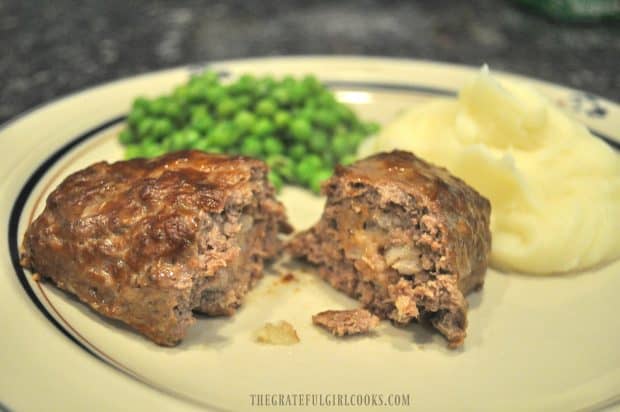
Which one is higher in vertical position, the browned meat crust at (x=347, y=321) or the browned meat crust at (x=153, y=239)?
the browned meat crust at (x=153, y=239)

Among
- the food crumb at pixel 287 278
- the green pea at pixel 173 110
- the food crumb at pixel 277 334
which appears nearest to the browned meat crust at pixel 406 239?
the food crumb at pixel 287 278

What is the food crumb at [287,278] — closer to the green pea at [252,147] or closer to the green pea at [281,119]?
the green pea at [252,147]

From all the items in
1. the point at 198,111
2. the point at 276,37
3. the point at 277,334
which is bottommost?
the point at 276,37

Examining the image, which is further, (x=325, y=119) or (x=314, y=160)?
(x=325, y=119)

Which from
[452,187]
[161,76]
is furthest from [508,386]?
[161,76]

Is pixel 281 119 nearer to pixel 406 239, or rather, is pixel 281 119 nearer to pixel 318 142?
pixel 318 142

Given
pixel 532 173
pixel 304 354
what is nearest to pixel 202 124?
pixel 304 354
